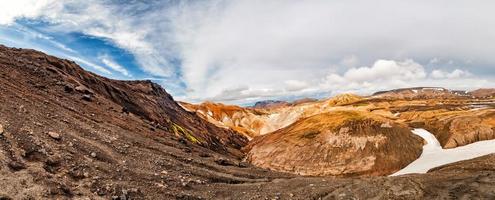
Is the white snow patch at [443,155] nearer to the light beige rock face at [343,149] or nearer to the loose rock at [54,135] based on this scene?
the light beige rock face at [343,149]

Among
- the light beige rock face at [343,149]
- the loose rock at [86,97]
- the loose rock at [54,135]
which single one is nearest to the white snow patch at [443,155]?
the light beige rock face at [343,149]

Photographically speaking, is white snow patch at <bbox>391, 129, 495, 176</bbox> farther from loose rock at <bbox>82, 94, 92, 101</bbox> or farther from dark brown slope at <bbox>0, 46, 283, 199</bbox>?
loose rock at <bbox>82, 94, 92, 101</bbox>

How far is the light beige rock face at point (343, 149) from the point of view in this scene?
99875 millimetres

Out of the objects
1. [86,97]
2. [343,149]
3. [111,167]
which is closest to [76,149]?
[111,167]

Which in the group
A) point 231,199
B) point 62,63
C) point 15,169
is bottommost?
point 231,199

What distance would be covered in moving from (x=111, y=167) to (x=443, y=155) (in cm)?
8370

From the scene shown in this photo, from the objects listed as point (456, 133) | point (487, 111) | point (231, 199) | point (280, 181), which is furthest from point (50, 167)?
point (487, 111)

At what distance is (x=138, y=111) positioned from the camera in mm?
89875

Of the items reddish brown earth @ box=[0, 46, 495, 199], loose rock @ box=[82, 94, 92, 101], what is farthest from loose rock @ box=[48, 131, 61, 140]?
loose rock @ box=[82, 94, 92, 101]

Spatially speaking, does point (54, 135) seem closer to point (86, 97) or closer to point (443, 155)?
point (86, 97)

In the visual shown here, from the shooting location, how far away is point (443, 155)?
324 ft

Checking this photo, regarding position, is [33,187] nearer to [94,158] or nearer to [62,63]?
[94,158]

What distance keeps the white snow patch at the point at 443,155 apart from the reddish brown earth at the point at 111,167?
3473 centimetres

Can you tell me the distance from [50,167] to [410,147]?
304ft
